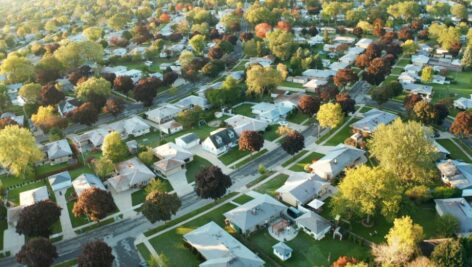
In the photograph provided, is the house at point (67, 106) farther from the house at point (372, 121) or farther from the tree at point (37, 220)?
the house at point (372, 121)

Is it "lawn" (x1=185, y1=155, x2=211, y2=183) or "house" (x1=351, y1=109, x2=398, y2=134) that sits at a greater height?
"house" (x1=351, y1=109, x2=398, y2=134)

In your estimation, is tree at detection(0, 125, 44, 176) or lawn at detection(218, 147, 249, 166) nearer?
tree at detection(0, 125, 44, 176)

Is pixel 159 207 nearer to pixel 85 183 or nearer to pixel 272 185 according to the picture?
pixel 85 183

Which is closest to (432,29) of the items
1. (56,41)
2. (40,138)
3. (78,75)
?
(78,75)

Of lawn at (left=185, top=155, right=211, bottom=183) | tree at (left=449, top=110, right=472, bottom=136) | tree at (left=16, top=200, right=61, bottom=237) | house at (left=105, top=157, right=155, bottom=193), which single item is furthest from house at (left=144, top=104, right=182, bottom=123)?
tree at (left=449, top=110, right=472, bottom=136)

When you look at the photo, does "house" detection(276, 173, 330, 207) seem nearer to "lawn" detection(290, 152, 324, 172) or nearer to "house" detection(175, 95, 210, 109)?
"lawn" detection(290, 152, 324, 172)

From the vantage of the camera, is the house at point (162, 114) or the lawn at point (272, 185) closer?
the lawn at point (272, 185)

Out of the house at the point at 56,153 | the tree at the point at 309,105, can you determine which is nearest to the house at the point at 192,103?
the tree at the point at 309,105
